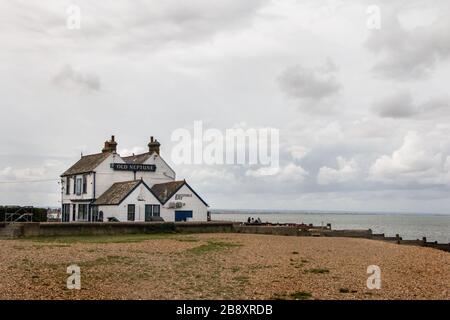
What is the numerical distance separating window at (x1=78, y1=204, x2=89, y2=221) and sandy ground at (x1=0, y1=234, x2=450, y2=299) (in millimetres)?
24091

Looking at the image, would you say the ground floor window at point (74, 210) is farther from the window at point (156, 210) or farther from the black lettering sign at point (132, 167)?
the window at point (156, 210)

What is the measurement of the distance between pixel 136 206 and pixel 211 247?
20548 millimetres

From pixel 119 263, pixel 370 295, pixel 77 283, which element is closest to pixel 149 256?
pixel 119 263

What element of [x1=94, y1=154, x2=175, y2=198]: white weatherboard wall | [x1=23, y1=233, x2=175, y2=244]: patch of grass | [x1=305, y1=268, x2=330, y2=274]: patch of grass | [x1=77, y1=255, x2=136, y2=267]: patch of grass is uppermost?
[x1=94, y1=154, x2=175, y2=198]: white weatherboard wall

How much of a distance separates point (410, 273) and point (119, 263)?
39.4 feet

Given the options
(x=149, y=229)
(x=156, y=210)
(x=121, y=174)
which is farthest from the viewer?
(x=121, y=174)

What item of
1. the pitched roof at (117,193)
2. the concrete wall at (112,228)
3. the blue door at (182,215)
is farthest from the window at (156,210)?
the concrete wall at (112,228)

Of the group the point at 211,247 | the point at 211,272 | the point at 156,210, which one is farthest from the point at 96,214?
the point at 211,272

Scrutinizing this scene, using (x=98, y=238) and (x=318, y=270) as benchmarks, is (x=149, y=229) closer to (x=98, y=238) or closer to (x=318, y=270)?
(x=98, y=238)

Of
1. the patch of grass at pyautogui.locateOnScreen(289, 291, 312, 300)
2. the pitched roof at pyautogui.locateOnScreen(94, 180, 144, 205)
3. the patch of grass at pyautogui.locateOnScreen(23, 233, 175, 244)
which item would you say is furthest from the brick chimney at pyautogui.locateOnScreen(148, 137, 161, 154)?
the patch of grass at pyautogui.locateOnScreen(289, 291, 312, 300)

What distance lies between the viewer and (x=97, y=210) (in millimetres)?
51844

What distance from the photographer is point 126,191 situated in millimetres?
50062

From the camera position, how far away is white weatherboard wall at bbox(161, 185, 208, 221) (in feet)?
169

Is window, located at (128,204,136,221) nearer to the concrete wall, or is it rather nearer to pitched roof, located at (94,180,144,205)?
pitched roof, located at (94,180,144,205)
